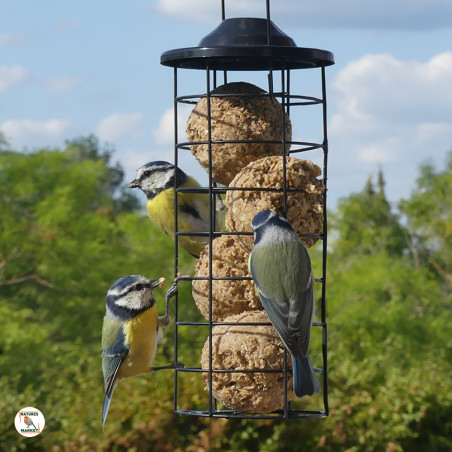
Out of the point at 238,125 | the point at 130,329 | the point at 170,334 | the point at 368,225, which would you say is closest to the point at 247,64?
the point at 238,125

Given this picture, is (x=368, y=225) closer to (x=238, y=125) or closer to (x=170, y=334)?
(x=170, y=334)

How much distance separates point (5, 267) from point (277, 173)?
1606 centimetres

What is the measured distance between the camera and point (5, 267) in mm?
19734

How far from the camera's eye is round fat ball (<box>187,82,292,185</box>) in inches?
190

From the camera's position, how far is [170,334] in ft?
55.0

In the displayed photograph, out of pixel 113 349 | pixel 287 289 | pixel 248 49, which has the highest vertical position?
pixel 248 49

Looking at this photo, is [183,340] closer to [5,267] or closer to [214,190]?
[5,267]

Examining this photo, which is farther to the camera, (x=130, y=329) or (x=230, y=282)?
(x=130, y=329)

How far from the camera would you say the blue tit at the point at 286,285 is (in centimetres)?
428

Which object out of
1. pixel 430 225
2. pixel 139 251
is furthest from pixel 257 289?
pixel 430 225

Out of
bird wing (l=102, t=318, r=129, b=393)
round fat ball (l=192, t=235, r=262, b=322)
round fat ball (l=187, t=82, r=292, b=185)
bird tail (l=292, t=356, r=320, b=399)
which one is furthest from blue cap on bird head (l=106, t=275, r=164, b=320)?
bird tail (l=292, t=356, r=320, b=399)

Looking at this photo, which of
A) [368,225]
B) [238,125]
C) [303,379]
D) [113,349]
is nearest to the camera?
[303,379]

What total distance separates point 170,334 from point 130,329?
1176 cm

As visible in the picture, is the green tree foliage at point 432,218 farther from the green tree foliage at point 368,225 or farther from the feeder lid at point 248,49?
the feeder lid at point 248,49
